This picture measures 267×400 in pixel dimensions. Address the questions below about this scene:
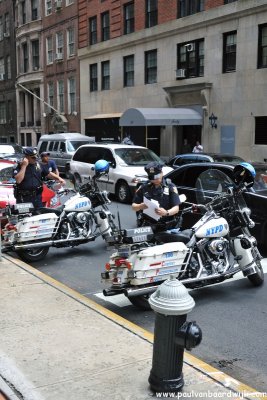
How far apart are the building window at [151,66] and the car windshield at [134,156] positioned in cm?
1258

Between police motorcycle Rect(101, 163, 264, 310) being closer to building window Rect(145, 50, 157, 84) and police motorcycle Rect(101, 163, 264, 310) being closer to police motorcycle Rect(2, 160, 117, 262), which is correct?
police motorcycle Rect(2, 160, 117, 262)

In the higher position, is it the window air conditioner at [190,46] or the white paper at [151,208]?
the window air conditioner at [190,46]

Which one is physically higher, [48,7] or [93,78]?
[48,7]

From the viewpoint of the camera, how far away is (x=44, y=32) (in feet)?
128

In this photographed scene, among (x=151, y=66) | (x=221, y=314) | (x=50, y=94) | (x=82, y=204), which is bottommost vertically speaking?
(x=221, y=314)

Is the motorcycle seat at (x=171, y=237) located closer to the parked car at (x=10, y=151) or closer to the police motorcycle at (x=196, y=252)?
the police motorcycle at (x=196, y=252)

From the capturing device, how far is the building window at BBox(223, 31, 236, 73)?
73.2ft

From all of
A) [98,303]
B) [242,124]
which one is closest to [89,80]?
[242,124]

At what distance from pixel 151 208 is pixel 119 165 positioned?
8.53 m

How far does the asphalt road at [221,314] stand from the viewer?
14.2 ft

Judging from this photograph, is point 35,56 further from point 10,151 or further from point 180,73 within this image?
point 10,151

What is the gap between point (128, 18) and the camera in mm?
28938

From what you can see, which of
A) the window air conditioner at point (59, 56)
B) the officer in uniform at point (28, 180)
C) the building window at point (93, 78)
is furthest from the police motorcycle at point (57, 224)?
the window air conditioner at point (59, 56)

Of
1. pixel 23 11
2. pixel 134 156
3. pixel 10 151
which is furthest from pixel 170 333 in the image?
pixel 23 11
